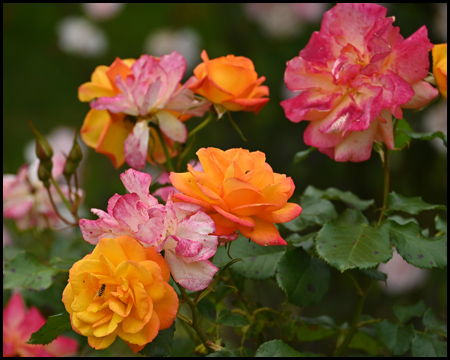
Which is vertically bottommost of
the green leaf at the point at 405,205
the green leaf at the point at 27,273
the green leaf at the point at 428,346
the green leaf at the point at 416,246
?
the green leaf at the point at 428,346

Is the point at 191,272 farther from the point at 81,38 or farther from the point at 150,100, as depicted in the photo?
the point at 81,38

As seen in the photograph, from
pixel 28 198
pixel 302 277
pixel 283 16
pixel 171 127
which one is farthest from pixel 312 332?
pixel 283 16

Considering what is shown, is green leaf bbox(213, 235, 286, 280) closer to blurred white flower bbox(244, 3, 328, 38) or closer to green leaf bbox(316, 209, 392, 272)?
green leaf bbox(316, 209, 392, 272)

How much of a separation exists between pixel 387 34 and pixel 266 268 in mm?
239

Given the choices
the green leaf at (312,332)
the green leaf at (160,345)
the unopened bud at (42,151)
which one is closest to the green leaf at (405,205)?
the green leaf at (312,332)

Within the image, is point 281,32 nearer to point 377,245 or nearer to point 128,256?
point 377,245

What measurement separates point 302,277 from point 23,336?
0.34 m

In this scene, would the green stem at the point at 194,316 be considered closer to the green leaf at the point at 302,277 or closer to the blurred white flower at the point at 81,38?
the green leaf at the point at 302,277

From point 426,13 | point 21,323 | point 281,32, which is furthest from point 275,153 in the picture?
point 21,323

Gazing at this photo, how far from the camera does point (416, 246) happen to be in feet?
1.67

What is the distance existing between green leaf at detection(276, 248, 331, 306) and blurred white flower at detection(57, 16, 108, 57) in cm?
156

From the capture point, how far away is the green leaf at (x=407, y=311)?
0.62 m

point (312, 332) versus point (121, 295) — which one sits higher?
point (121, 295)

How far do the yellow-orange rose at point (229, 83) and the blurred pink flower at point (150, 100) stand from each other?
0.05ft
